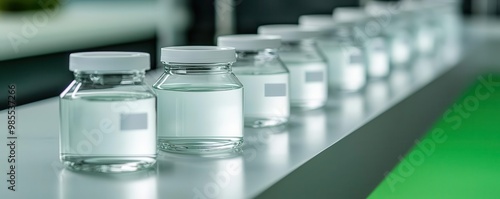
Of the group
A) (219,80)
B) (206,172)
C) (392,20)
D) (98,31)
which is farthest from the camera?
(98,31)

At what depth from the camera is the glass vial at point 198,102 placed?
0.96m

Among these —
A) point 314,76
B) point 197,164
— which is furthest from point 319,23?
point 197,164

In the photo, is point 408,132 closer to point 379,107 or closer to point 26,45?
point 379,107

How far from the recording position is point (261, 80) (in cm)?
116

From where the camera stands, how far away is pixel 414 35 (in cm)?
248

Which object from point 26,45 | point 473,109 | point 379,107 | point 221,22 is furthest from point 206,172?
point 221,22

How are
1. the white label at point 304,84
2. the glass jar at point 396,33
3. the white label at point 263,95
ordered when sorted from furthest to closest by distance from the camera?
the glass jar at point 396,33 < the white label at point 304,84 < the white label at point 263,95

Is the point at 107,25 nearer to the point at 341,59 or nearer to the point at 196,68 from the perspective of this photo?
the point at 341,59

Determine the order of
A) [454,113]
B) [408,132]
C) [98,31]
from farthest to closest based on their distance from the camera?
1. [98,31]
2. [454,113]
3. [408,132]

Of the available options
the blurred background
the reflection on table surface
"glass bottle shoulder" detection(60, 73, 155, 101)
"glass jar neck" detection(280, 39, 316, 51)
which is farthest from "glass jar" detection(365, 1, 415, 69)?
the blurred background

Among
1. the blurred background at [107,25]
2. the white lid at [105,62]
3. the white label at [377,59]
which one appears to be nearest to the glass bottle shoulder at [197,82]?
the white lid at [105,62]

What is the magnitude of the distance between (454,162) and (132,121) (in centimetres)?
97

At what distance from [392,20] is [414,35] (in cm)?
25

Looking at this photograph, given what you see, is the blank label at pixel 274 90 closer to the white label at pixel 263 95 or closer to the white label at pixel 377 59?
the white label at pixel 263 95
